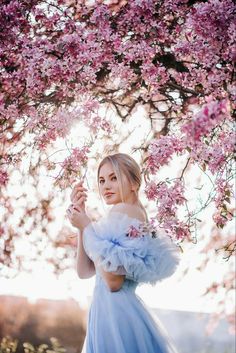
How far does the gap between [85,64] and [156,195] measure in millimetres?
1066

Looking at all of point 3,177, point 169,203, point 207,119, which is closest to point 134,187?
point 169,203

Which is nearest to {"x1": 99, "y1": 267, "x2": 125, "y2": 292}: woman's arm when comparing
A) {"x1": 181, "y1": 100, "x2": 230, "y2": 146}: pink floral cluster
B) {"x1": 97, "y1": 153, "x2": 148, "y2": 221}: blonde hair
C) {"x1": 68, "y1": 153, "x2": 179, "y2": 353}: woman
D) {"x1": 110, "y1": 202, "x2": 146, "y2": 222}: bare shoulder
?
{"x1": 68, "y1": 153, "x2": 179, "y2": 353}: woman

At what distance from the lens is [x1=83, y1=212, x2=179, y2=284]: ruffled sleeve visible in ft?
11.8

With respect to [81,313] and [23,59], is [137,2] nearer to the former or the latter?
[23,59]

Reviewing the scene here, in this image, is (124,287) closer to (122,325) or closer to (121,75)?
(122,325)

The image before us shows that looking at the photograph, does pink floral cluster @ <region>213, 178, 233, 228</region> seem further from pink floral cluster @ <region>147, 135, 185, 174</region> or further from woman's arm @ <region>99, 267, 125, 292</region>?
woman's arm @ <region>99, 267, 125, 292</region>

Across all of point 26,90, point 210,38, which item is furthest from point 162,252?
point 26,90

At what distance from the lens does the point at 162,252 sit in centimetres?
379

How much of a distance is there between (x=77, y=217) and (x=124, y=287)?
46 cm

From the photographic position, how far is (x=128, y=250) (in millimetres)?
3645

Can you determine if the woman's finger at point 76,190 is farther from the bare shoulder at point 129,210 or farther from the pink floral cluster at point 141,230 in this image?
the pink floral cluster at point 141,230

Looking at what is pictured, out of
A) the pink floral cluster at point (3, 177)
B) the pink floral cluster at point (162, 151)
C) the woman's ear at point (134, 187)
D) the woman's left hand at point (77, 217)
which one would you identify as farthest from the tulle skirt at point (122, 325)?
the pink floral cluster at point (3, 177)

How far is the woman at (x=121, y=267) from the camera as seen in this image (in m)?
3.63

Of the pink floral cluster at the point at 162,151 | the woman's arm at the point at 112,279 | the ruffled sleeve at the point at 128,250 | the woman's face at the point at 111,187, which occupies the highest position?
the pink floral cluster at the point at 162,151
